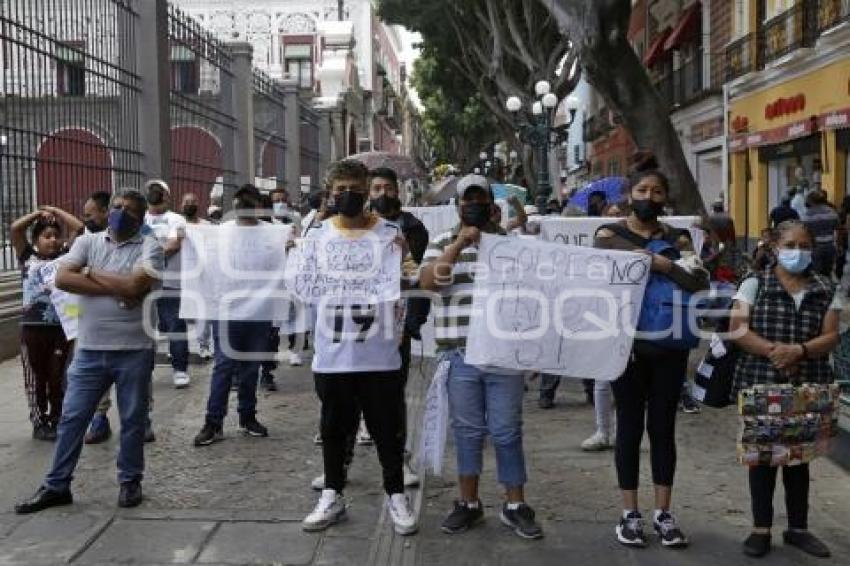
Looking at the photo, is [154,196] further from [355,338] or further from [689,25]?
[689,25]

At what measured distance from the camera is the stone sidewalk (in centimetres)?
446

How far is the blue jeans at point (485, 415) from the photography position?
183 inches

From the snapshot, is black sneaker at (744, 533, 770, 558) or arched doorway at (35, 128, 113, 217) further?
arched doorway at (35, 128, 113, 217)

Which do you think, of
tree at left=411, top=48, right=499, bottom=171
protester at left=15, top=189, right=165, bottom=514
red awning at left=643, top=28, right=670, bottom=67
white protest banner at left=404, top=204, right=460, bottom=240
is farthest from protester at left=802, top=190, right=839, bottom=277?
tree at left=411, top=48, right=499, bottom=171

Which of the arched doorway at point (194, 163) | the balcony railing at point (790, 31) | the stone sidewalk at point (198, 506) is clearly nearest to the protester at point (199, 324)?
the stone sidewalk at point (198, 506)

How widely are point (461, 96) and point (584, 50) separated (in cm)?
2934

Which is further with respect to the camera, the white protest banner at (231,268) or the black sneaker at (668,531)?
the white protest banner at (231,268)

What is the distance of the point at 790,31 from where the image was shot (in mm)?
19031

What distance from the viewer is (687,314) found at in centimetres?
454

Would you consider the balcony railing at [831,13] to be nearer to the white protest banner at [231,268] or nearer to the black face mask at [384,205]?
the white protest banner at [231,268]

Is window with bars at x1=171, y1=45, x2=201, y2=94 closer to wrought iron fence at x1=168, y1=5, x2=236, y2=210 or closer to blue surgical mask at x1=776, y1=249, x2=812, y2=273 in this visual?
wrought iron fence at x1=168, y1=5, x2=236, y2=210

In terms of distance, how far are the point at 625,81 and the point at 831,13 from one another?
8.23 metres

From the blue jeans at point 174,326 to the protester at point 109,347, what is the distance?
3.20 m

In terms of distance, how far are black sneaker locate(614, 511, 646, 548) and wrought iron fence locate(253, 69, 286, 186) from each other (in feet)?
43.1
